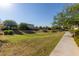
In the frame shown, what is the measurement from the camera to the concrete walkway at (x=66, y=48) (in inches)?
145

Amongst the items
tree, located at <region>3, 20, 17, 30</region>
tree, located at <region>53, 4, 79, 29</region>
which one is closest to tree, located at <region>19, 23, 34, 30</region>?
tree, located at <region>3, 20, 17, 30</region>

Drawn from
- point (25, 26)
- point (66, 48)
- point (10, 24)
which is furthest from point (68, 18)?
point (10, 24)

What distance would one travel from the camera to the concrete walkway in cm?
368

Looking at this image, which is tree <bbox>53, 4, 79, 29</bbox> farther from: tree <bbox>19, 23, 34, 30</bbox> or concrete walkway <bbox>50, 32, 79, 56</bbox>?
tree <bbox>19, 23, 34, 30</bbox>

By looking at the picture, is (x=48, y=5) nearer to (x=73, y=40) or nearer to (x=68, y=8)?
(x=68, y=8)

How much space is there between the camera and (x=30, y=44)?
3.73m

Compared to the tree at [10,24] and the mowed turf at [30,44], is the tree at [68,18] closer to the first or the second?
the mowed turf at [30,44]

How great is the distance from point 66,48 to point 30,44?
1.57ft

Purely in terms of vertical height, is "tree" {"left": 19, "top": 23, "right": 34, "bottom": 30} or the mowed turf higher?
"tree" {"left": 19, "top": 23, "right": 34, "bottom": 30}

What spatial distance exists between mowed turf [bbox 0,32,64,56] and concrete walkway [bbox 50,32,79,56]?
0.22ft

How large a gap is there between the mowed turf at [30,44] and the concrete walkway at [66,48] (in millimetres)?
66

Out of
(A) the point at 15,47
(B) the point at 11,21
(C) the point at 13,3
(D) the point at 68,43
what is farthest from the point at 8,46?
(D) the point at 68,43

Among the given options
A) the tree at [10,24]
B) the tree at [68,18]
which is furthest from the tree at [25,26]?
the tree at [68,18]

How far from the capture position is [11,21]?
3.73 metres
